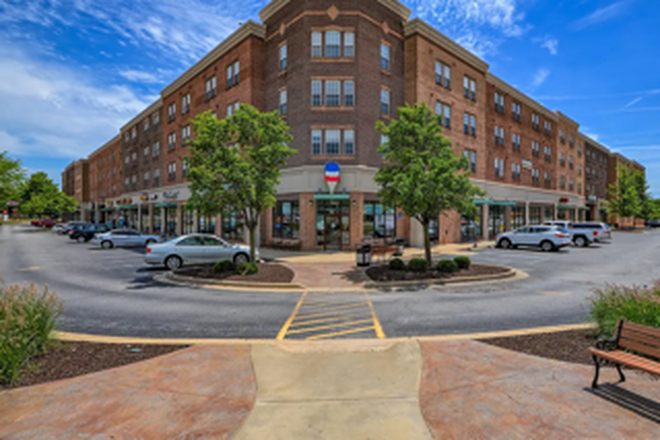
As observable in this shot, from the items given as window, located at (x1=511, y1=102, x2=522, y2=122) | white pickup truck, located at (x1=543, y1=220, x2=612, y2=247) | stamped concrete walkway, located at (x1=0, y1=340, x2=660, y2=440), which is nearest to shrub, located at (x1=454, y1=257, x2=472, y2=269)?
stamped concrete walkway, located at (x1=0, y1=340, x2=660, y2=440)

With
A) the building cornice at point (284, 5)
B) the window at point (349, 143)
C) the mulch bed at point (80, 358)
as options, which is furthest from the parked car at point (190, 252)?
the building cornice at point (284, 5)

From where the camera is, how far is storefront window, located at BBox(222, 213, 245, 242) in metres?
28.8

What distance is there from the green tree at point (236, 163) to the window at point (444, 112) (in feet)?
58.5

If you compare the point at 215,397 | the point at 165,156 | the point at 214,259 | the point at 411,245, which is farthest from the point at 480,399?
the point at 165,156

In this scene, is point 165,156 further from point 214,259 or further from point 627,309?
point 627,309

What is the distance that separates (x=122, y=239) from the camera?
90.7 feet

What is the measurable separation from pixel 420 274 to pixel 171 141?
35.9 m

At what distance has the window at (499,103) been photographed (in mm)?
35594

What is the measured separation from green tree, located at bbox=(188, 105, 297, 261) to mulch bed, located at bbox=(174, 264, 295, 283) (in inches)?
45.5

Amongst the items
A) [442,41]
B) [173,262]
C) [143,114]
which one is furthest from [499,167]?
[143,114]

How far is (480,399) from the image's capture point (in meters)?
4.21

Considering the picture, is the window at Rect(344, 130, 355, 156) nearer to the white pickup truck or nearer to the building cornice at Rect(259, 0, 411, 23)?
the building cornice at Rect(259, 0, 411, 23)

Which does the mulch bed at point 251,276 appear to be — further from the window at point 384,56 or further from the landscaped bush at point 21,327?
the window at point 384,56

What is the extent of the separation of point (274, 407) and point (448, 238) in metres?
27.2
